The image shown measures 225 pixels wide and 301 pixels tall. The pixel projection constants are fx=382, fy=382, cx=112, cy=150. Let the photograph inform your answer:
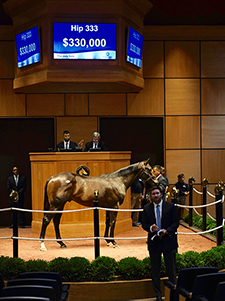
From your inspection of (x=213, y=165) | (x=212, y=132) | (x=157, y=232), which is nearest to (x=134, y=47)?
(x=212, y=132)

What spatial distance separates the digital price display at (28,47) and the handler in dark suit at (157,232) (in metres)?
6.44

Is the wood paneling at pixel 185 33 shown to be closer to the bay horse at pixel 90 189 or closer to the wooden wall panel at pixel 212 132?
the wooden wall panel at pixel 212 132

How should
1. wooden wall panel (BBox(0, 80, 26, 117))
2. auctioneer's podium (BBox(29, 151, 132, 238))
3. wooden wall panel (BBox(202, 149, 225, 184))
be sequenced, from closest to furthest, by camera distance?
1. auctioneer's podium (BBox(29, 151, 132, 238))
2. wooden wall panel (BBox(0, 80, 26, 117))
3. wooden wall panel (BBox(202, 149, 225, 184))

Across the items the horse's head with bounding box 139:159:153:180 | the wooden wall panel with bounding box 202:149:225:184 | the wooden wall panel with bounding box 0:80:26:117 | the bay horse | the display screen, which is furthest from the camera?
the wooden wall panel with bounding box 202:149:225:184

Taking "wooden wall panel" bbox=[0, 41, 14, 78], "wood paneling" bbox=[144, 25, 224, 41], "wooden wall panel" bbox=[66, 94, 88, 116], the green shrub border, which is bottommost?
the green shrub border

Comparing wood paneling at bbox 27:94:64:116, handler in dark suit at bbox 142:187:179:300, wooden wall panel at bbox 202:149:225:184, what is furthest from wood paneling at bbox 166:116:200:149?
handler in dark suit at bbox 142:187:179:300

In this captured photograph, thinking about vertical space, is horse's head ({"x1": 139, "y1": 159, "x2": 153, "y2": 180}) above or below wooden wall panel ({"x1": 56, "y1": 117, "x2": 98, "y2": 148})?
below

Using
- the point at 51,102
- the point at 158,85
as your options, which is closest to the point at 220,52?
the point at 158,85

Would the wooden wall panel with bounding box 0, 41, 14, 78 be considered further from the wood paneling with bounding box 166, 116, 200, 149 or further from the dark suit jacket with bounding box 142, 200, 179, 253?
the dark suit jacket with bounding box 142, 200, 179, 253

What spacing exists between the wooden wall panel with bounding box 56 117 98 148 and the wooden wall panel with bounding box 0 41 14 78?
2.09 m

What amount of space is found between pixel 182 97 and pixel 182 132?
1.11 metres

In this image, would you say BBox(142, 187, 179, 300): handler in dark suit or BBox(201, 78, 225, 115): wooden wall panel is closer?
BBox(142, 187, 179, 300): handler in dark suit

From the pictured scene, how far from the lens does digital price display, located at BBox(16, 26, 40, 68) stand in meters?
10.1

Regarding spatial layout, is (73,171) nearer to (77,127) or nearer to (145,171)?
(145,171)
